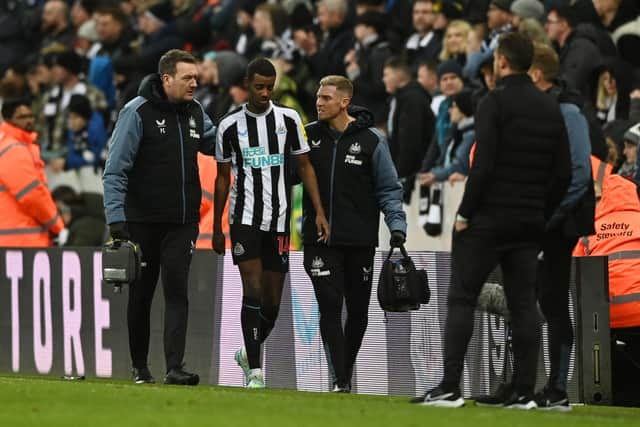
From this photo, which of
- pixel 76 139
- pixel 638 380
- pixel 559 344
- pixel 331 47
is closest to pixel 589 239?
pixel 638 380

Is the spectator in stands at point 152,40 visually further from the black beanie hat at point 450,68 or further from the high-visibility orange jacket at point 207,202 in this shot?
the high-visibility orange jacket at point 207,202

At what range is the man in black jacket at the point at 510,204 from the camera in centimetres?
977

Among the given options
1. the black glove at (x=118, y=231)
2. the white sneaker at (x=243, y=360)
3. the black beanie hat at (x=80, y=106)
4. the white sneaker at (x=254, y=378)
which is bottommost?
the white sneaker at (x=254, y=378)

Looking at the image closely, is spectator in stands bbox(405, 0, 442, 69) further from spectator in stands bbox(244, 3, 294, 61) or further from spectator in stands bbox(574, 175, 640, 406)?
spectator in stands bbox(574, 175, 640, 406)

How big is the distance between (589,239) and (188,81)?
3254mm

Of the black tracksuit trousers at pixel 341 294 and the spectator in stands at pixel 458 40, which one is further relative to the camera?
the spectator in stands at pixel 458 40

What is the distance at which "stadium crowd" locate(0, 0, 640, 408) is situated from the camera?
1566cm

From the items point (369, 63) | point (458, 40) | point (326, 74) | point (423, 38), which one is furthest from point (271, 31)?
point (458, 40)

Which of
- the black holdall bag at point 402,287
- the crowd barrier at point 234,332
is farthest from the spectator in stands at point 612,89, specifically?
the black holdall bag at point 402,287

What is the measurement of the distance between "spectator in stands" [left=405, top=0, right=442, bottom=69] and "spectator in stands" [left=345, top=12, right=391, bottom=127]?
0.91 feet

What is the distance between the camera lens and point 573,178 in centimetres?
1029

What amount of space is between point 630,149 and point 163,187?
15.2ft

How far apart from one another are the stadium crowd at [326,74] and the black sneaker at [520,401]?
167cm

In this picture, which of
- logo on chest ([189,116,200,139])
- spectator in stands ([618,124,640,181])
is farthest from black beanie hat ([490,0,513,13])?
logo on chest ([189,116,200,139])
